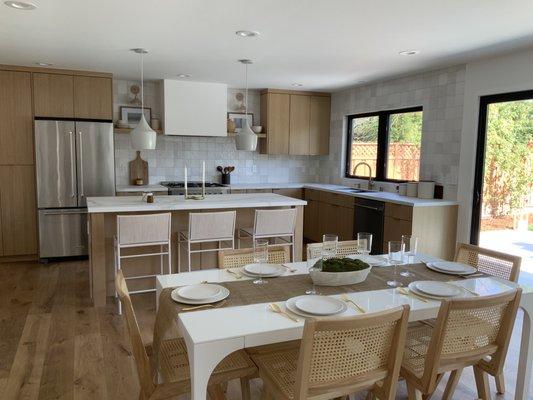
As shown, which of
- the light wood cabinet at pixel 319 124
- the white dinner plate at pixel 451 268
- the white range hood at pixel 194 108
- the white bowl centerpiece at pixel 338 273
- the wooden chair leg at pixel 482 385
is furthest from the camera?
the light wood cabinet at pixel 319 124

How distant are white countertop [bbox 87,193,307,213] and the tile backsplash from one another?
2.14 meters

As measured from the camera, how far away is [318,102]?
7.00m

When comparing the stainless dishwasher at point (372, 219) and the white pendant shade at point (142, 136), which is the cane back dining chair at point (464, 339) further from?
the stainless dishwasher at point (372, 219)

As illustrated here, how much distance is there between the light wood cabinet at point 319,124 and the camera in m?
6.98

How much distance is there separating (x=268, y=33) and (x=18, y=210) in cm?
382

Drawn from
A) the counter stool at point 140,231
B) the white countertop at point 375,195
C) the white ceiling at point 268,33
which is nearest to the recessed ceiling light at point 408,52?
the white ceiling at point 268,33

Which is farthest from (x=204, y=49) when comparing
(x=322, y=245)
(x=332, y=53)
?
(x=322, y=245)

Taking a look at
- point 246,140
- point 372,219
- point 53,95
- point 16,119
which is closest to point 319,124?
point 372,219

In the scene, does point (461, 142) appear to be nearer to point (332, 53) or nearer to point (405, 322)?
point (332, 53)

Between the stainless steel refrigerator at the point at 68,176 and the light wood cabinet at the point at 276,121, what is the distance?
7.74 feet

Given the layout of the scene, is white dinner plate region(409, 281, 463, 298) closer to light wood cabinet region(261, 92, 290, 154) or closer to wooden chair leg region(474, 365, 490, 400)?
wooden chair leg region(474, 365, 490, 400)

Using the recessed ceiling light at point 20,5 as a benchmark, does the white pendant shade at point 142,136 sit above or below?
below

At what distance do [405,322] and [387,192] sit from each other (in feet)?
14.3

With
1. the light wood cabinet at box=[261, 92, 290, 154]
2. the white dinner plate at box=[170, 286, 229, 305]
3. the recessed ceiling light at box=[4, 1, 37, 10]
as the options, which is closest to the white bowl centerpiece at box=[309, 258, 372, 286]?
the white dinner plate at box=[170, 286, 229, 305]
